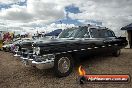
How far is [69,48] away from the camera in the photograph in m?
8.10

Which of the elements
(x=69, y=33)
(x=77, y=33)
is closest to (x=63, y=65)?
(x=77, y=33)

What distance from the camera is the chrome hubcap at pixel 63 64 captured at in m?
Answer: 7.77

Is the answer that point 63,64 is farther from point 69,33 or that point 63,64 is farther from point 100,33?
point 100,33

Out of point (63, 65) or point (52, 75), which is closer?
point (63, 65)

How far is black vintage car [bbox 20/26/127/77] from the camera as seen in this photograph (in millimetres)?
7340

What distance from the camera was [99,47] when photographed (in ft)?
31.7

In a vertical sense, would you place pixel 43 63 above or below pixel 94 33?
below

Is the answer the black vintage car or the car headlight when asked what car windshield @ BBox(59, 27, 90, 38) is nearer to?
the black vintage car

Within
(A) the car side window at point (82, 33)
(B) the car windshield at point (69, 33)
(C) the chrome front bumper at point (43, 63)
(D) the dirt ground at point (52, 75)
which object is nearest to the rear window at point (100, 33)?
(A) the car side window at point (82, 33)

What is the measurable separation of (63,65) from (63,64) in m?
0.04

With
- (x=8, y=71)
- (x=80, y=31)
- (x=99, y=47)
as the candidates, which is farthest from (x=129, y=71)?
(x=8, y=71)

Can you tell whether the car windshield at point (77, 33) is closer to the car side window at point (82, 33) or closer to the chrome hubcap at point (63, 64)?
the car side window at point (82, 33)

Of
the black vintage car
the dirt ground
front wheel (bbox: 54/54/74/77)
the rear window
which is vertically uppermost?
the rear window

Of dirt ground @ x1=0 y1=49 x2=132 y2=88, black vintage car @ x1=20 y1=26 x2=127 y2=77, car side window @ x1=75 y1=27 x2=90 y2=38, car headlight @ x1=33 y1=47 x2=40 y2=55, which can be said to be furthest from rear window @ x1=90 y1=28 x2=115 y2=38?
car headlight @ x1=33 y1=47 x2=40 y2=55
